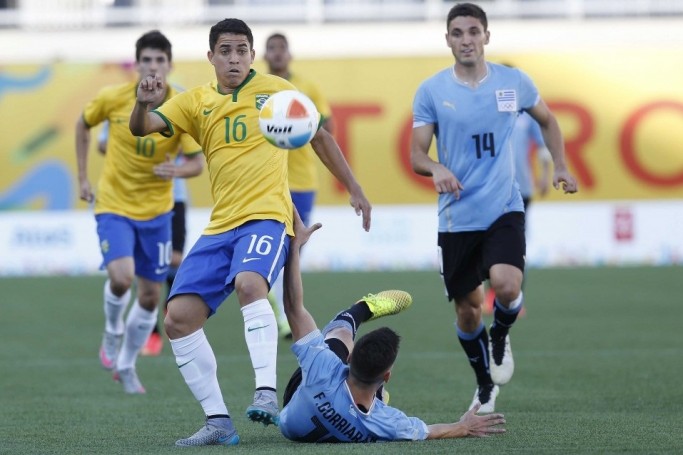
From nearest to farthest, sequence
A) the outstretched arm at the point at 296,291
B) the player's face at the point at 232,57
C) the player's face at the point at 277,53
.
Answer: the outstretched arm at the point at 296,291 → the player's face at the point at 232,57 → the player's face at the point at 277,53

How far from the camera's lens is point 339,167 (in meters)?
7.24

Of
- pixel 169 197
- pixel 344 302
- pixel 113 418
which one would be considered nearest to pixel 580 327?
pixel 344 302

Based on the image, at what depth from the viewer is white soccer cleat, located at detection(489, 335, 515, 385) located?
8148 millimetres

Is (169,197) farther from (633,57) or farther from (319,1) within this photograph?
(319,1)

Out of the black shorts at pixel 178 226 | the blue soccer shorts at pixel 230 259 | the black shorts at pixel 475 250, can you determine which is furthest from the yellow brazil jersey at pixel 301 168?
the blue soccer shorts at pixel 230 259

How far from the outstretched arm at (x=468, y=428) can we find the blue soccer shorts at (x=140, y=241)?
3805 mm

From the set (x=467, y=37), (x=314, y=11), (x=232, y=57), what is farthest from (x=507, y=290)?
(x=314, y=11)

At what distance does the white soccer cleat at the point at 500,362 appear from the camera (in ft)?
26.7

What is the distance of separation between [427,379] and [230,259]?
3241 millimetres

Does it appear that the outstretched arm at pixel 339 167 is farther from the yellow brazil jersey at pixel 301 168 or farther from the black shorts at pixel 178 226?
the yellow brazil jersey at pixel 301 168

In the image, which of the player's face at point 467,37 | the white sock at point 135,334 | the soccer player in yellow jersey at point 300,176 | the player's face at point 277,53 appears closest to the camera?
the player's face at point 467,37

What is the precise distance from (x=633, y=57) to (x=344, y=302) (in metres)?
8.97

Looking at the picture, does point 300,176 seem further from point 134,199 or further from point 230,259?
point 230,259

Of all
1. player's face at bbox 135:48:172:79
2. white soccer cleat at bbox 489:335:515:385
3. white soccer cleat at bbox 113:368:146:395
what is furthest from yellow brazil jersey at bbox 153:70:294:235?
white soccer cleat at bbox 113:368:146:395
